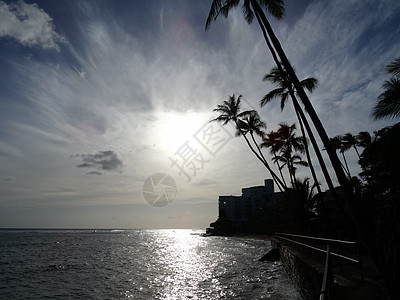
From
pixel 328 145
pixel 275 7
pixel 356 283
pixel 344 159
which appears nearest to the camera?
pixel 356 283

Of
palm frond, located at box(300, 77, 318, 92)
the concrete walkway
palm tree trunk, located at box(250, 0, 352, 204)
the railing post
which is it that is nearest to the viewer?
the railing post

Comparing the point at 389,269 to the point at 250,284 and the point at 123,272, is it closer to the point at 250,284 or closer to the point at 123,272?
the point at 250,284

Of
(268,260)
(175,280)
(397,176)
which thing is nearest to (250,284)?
(175,280)

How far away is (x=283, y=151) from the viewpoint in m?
24.0

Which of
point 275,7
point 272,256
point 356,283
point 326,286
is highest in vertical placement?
point 275,7

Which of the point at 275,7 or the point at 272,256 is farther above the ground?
the point at 275,7

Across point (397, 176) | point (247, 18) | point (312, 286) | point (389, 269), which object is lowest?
point (312, 286)

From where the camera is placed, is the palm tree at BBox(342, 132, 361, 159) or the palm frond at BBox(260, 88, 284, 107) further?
the palm tree at BBox(342, 132, 361, 159)

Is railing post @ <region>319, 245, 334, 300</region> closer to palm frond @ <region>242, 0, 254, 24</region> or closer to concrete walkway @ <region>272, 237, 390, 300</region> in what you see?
concrete walkway @ <region>272, 237, 390, 300</region>

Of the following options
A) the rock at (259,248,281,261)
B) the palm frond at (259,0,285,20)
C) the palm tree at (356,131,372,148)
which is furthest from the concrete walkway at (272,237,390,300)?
the palm tree at (356,131,372,148)

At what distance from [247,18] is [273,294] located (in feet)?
38.9

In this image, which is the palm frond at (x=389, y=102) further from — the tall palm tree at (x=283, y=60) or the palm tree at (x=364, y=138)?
the palm tree at (x=364, y=138)

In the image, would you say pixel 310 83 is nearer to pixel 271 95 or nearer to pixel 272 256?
pixel 271 95

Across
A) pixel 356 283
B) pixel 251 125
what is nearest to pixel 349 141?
pixel 251 125
